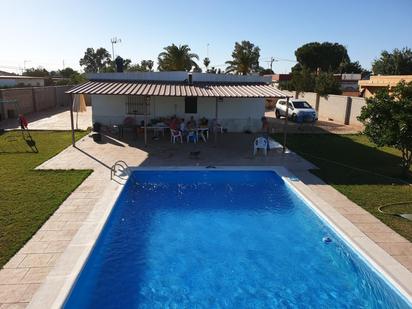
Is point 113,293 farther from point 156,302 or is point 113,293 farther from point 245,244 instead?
point 245,244

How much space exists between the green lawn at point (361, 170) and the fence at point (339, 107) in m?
5.64

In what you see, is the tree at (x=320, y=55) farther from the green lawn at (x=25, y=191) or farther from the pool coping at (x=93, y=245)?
the pool coping at (x=93, y=245)

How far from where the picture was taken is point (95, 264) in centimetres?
725

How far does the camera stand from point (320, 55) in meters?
76.3

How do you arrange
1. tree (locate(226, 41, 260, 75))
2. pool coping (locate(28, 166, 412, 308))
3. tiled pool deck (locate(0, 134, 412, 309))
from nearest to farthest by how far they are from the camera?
pool coping (locate(28, 166, 412, 308)), tiled pool deck (locate(0, 134, 412, 309)), tree (locate(226, 41, 260, 75))

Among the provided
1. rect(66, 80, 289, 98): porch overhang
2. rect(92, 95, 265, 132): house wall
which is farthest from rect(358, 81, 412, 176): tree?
rect(92, 95, 265, 132): house wall

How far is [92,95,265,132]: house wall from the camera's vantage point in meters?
20.9

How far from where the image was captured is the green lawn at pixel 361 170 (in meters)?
10.1

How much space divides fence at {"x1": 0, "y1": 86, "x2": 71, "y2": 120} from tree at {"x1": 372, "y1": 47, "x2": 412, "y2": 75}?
1881 inches

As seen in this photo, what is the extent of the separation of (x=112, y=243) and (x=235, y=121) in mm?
14816

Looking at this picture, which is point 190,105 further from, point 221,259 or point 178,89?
point 221,259

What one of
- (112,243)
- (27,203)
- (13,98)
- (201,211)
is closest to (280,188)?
(201,211)

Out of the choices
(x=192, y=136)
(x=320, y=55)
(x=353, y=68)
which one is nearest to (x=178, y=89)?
(x=192, y=136)

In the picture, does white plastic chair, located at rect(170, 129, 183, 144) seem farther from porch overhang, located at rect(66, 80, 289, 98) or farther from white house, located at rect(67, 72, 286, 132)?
white house, located at rect(67, 72, 286, 132)
